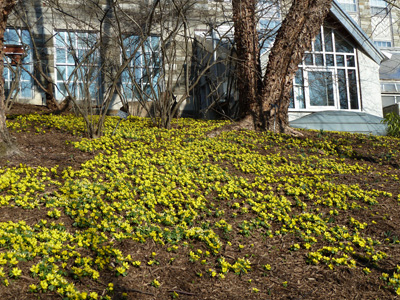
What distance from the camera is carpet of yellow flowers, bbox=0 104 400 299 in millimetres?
3650

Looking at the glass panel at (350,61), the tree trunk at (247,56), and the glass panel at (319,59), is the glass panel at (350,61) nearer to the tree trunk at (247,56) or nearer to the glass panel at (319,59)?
the glass panel at (319,59)

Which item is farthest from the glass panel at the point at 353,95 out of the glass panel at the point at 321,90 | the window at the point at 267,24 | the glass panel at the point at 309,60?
the window at the point at 267,24

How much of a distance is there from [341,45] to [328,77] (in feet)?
5.74

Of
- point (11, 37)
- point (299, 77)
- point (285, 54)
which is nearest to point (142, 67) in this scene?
point (285, 54)

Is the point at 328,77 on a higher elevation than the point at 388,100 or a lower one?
higher

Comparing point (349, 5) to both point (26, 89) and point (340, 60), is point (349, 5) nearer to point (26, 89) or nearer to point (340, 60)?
point (340, 60)

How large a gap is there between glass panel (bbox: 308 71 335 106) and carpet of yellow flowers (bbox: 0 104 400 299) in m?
6.73

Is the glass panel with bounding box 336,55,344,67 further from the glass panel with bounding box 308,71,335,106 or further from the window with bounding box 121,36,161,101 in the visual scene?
the window with bounding box 121,36,161,101

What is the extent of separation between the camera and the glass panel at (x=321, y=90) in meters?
13.9

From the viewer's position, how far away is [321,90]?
14141 millimetres

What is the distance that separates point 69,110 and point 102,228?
26.9 feet

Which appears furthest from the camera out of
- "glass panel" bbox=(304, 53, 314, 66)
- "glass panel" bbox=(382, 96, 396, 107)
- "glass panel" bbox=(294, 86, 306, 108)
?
"glass panel" bbox=(382, 96, 396, 107)

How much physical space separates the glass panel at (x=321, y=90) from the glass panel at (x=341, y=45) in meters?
1.18

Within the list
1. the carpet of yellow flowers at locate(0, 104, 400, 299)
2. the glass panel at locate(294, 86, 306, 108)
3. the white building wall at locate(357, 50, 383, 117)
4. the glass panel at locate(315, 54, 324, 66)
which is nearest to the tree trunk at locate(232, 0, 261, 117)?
the carpet of yellow flowers at locate(0, 104, 400, 299)
